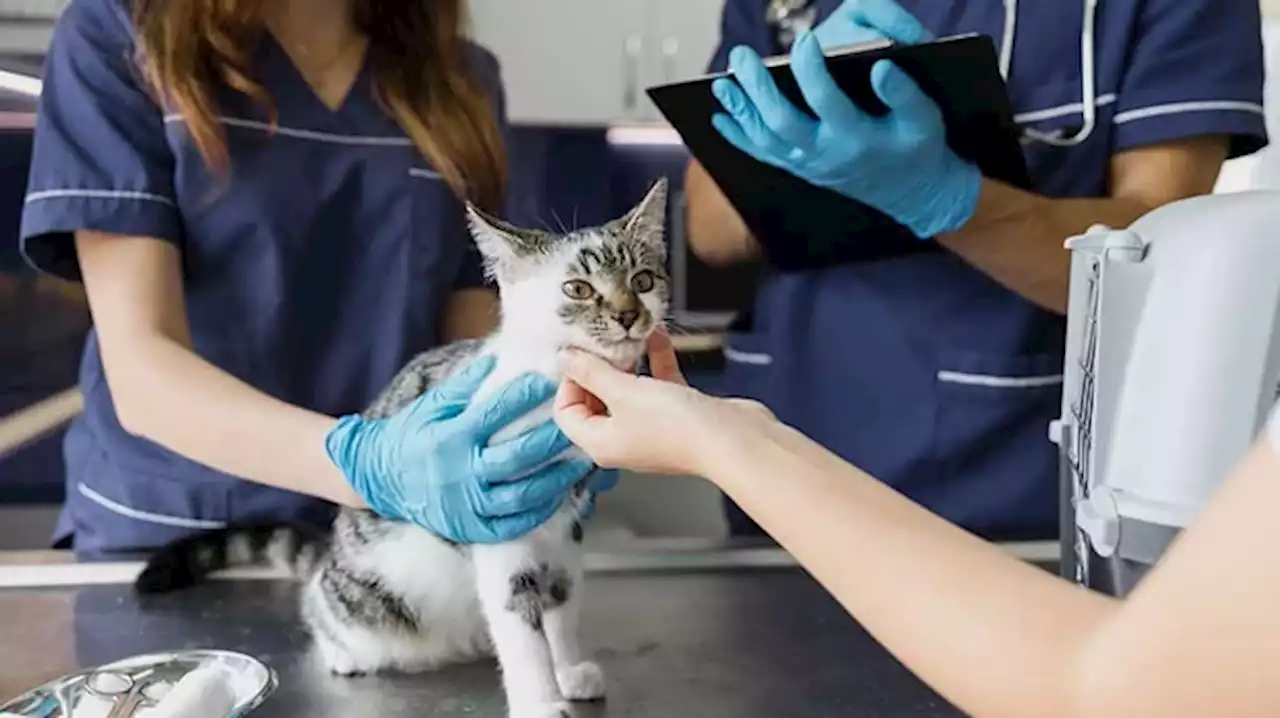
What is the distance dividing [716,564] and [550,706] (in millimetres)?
358

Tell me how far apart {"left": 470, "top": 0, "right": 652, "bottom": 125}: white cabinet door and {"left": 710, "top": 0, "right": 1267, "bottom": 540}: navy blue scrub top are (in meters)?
1.33

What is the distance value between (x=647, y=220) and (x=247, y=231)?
41 cm

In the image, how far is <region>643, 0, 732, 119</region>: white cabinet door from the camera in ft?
8.59

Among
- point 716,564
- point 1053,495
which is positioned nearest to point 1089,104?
point 1053,495

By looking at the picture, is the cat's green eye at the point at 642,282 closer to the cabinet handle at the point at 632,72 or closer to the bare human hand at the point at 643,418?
the bare human hand at the point at 643,418

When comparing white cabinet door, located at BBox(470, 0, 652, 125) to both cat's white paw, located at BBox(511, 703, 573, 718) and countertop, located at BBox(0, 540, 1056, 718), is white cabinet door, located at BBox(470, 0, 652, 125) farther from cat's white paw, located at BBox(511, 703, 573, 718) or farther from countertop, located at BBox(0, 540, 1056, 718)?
cat's white paw, located at BBox(511, 703, 573, 718)

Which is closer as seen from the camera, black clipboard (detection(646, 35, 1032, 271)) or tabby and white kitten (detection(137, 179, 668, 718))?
tabby and white kitten (detection(137, 179, 668, 718))

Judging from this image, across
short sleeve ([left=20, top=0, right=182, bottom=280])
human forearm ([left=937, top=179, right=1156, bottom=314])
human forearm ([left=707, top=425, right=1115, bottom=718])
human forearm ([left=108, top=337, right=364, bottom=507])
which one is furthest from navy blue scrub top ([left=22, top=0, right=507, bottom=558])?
human forearm ([left=707, top=425, right=1115, bottom=718])

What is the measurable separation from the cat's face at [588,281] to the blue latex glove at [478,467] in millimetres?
47

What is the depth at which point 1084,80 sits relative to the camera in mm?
1140

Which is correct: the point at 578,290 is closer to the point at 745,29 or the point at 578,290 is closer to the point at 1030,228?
the point at 1030,228

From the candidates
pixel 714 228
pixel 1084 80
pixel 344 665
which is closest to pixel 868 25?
Result: pixel 1084 80

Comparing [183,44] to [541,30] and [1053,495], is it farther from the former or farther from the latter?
[541,30]

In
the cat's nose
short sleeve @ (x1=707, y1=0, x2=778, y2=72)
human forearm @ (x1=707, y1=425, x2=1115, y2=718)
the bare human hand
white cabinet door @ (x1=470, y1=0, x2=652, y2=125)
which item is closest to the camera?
human forearm @ (x1=707, y1=425, x2=1115, y2=718)
